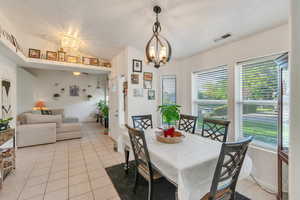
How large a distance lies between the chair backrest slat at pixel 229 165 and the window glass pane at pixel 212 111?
173 cm

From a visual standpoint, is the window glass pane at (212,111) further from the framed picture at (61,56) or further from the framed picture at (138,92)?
the framed picture at (61,56)

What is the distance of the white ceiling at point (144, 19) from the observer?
72.2 inches

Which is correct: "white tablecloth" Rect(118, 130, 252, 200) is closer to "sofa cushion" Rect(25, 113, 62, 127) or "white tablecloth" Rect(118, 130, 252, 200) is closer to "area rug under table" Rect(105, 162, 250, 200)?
"area rug under table" Rect(105, 162, 250, 200)

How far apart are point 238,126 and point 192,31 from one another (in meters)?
2.00

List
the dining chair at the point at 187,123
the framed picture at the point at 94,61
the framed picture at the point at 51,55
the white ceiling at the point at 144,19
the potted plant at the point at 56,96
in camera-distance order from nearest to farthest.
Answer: the white ceiling at the point at 144,19 → the dining chair at the point at 187,123 → the framed picture at the point at 51,55 → the framed picture at the point at 94,61 → the potted plant at the point at 56,96

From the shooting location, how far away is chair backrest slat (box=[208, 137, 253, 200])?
3.47ft

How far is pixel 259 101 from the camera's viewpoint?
7.36ft

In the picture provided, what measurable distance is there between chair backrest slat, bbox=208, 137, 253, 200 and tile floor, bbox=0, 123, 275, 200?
102cm

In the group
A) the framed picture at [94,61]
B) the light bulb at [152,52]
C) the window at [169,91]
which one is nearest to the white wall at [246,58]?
the window at [169,91]

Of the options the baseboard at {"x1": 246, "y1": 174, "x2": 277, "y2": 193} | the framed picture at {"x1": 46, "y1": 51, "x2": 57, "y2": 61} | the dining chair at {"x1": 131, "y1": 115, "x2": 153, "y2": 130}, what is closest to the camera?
the baseboard at {"x1": 246, "y1": 174, "x2": 277, "y2": 193}

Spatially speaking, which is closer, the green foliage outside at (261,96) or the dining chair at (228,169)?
the dining chair at (228,169)

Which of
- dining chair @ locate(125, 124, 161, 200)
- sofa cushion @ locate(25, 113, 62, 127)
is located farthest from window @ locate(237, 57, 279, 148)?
sofa cushion @ locate(25, 113, 62, 127)

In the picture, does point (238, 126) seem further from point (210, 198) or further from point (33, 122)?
point (33, 122)

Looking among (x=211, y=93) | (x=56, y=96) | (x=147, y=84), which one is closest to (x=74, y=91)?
(x=56, y=96)
